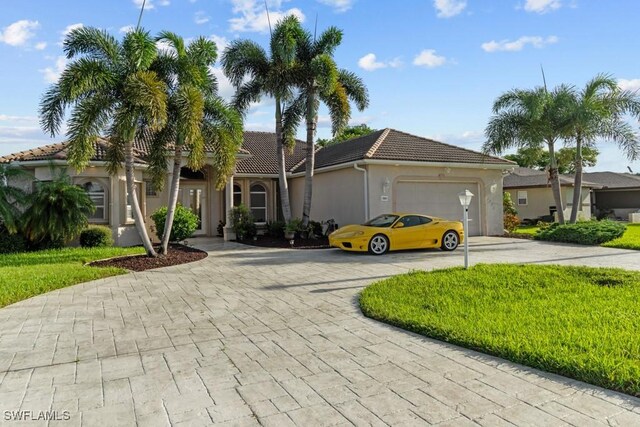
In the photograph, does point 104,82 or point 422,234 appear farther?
point 422,234

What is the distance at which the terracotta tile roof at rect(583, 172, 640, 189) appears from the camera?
3568cm

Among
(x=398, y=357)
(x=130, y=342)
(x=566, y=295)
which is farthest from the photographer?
(x=566, y=295)

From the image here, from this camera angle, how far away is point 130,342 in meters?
5.23

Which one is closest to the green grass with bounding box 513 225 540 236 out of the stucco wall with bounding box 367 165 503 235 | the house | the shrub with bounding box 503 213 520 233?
the shrub with bounding box 503 213 520 233

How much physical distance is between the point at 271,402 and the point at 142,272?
830 cm

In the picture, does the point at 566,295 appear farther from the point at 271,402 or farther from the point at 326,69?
the point at 326,69

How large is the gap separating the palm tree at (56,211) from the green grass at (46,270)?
702 millimetres

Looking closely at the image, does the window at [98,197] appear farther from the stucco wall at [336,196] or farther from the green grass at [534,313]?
the green grass at [534,313]

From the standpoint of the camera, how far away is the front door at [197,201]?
810 inches

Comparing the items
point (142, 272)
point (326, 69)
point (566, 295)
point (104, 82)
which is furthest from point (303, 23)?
point (566, 295)

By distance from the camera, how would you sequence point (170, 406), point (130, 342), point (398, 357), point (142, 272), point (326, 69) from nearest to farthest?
point (170, 406) → point (398, 357) → point (130, 342) → point (142, 272) → point (326, 69)

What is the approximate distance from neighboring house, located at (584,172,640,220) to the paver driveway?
3697 cm

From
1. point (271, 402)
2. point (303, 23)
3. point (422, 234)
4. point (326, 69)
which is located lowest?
point (271, 402)

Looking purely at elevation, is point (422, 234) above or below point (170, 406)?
above
